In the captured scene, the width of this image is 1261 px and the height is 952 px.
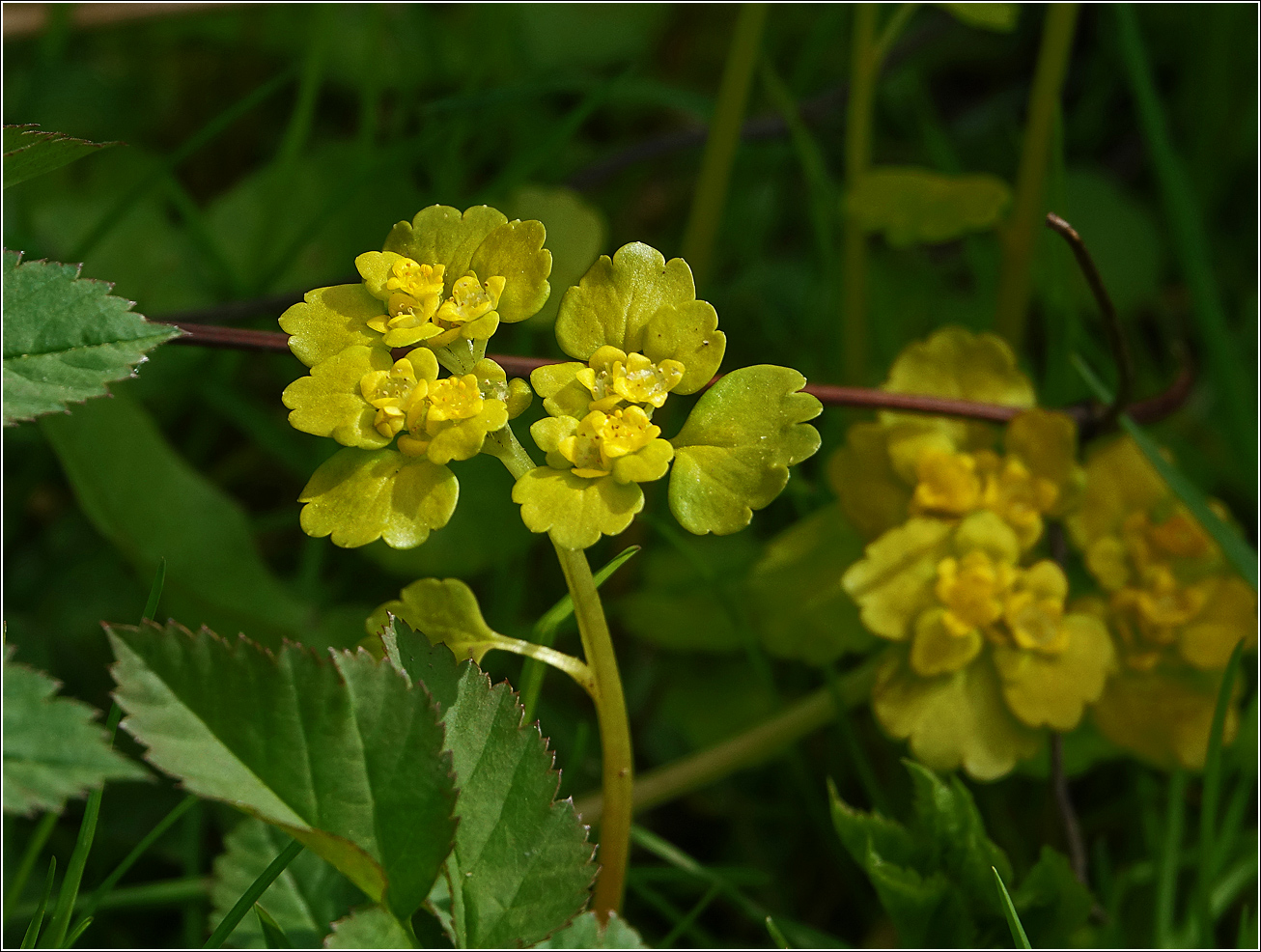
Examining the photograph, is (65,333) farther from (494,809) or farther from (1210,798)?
(1210,798)

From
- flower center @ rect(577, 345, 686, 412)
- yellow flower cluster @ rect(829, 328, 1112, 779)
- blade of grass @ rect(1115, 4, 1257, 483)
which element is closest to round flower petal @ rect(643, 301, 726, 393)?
flower center @ rect(577, 345, 686, 412)

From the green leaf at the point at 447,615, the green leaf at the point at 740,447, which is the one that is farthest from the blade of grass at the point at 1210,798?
the green leaf at the point at 447,615

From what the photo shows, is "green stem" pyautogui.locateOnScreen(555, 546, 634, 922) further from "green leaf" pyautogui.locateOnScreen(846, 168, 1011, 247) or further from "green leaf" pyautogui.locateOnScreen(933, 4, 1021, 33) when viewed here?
"green leaf" pyautogui.locateOnScreen(933, 4, 1021, 33)

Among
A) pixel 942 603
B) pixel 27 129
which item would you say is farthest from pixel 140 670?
pixel 942 603

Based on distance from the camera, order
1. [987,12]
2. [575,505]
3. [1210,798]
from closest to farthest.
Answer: [575,505]
[1210,798]
[987,12]

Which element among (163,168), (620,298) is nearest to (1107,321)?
(620,298)

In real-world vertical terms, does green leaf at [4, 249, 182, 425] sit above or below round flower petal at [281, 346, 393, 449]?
above
